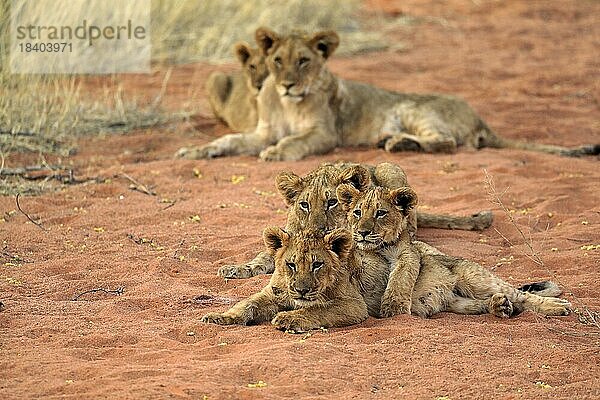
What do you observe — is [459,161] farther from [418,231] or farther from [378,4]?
[378,4]

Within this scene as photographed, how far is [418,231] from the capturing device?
690 cm

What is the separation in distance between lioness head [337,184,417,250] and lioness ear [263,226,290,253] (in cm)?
44

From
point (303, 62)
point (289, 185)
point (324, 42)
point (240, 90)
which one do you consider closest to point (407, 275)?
point (289, 185)

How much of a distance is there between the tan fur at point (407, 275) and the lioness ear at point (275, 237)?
1.16 ft

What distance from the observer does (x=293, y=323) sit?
508 centimetres

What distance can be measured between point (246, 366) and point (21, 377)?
83cm

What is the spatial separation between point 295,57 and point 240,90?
1.23 metres

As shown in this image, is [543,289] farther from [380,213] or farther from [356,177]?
[356,177]

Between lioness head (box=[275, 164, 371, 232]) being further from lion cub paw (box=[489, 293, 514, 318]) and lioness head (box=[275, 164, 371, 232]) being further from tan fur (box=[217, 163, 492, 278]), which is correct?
lion cub paw (box=[489, 293, 514, 318])

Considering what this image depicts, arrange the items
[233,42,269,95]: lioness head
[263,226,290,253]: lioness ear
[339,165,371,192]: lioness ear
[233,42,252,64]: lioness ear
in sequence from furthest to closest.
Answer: [233,42,252,64]: lioness ear → [233,42,269,95]: lioness head → [339,165,371,192]: lioness ear → [263,226,290,253]: lioness ear

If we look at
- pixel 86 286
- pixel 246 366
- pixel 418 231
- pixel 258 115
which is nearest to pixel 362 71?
pixel 258 115

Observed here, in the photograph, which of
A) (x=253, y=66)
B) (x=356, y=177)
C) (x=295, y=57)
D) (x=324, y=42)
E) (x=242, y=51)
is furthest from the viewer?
(x=242, y=51)

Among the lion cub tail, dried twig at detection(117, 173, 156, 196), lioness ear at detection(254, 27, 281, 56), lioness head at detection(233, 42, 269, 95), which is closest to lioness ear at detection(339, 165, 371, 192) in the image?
the lion cub tail

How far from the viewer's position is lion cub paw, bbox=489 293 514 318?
5477mm
